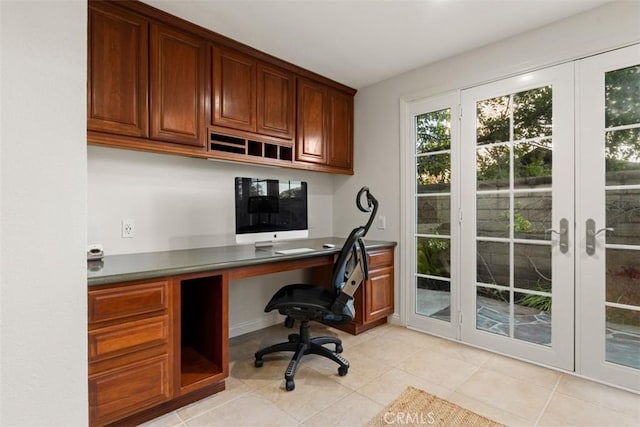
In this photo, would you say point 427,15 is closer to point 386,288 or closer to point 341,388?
point 386,288

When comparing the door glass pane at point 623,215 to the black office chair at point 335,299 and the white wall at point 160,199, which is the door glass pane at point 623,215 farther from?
the white wall at point 160,199

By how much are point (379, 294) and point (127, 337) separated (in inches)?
80.5

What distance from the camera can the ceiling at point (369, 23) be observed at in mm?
2020

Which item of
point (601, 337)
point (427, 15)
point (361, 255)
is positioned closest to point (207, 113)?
point (361, 255)

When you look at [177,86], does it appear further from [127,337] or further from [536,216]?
[536,216]

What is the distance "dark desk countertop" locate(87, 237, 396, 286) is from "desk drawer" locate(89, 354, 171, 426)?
0.45 m

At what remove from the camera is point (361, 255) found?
2049 mm

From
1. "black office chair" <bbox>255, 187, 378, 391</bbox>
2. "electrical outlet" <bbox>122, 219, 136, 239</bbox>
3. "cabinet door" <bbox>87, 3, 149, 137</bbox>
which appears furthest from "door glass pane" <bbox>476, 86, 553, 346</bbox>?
"electrical outlet" <bbox>122, 219, 136, 239</bbox>

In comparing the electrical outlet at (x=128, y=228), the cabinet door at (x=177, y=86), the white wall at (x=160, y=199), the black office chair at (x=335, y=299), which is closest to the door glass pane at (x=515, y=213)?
the black office chair at (x=335, y=299)

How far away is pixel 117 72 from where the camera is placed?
Result: 1.92 meters

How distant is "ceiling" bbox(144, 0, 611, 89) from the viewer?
202 cm

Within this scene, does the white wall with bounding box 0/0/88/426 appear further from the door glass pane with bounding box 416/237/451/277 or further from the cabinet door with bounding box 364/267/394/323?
the door glass pane with bounding box 416/237/451/277

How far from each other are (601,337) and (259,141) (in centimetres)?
276

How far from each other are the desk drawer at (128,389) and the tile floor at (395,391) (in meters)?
0.17
